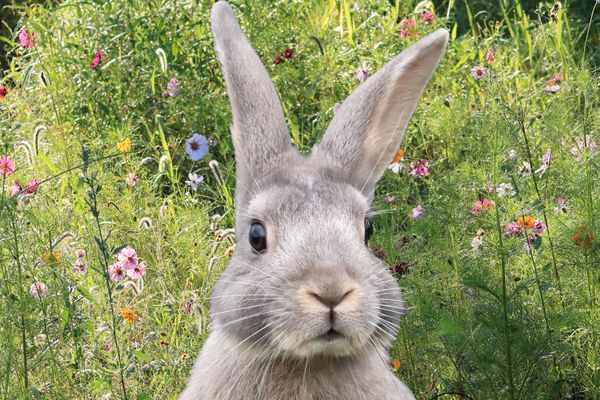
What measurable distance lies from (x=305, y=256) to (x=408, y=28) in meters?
3.45

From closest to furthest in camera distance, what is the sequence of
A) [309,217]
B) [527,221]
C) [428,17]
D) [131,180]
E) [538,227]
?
[309,217], [527,221], [538,227], [131,180], [428,17]

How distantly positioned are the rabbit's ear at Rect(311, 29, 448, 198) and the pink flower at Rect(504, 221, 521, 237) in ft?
2.29

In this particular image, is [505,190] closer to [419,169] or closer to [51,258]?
[419,169]

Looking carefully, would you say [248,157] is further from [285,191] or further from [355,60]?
[355,60]

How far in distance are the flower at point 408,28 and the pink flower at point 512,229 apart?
7.27ft

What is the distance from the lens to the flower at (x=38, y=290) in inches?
161

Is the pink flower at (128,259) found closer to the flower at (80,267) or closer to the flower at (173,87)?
the flower at (80,267)

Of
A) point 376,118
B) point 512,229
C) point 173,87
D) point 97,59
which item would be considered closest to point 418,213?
point 512,229

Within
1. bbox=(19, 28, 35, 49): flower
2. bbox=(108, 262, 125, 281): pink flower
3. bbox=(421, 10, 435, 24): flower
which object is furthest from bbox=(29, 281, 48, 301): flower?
bbox=(421, 10, 435, 24): flower

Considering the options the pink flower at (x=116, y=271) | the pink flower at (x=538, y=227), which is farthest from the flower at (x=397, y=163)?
the pink flower at (x=116, y=271)

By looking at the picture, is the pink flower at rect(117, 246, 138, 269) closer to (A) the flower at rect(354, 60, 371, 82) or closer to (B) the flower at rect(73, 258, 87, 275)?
(B) the flower at rect(73, 258, 87, 275)

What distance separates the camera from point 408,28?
6.29m

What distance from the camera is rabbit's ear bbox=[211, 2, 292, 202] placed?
354cm

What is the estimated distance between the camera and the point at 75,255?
4770 mm
